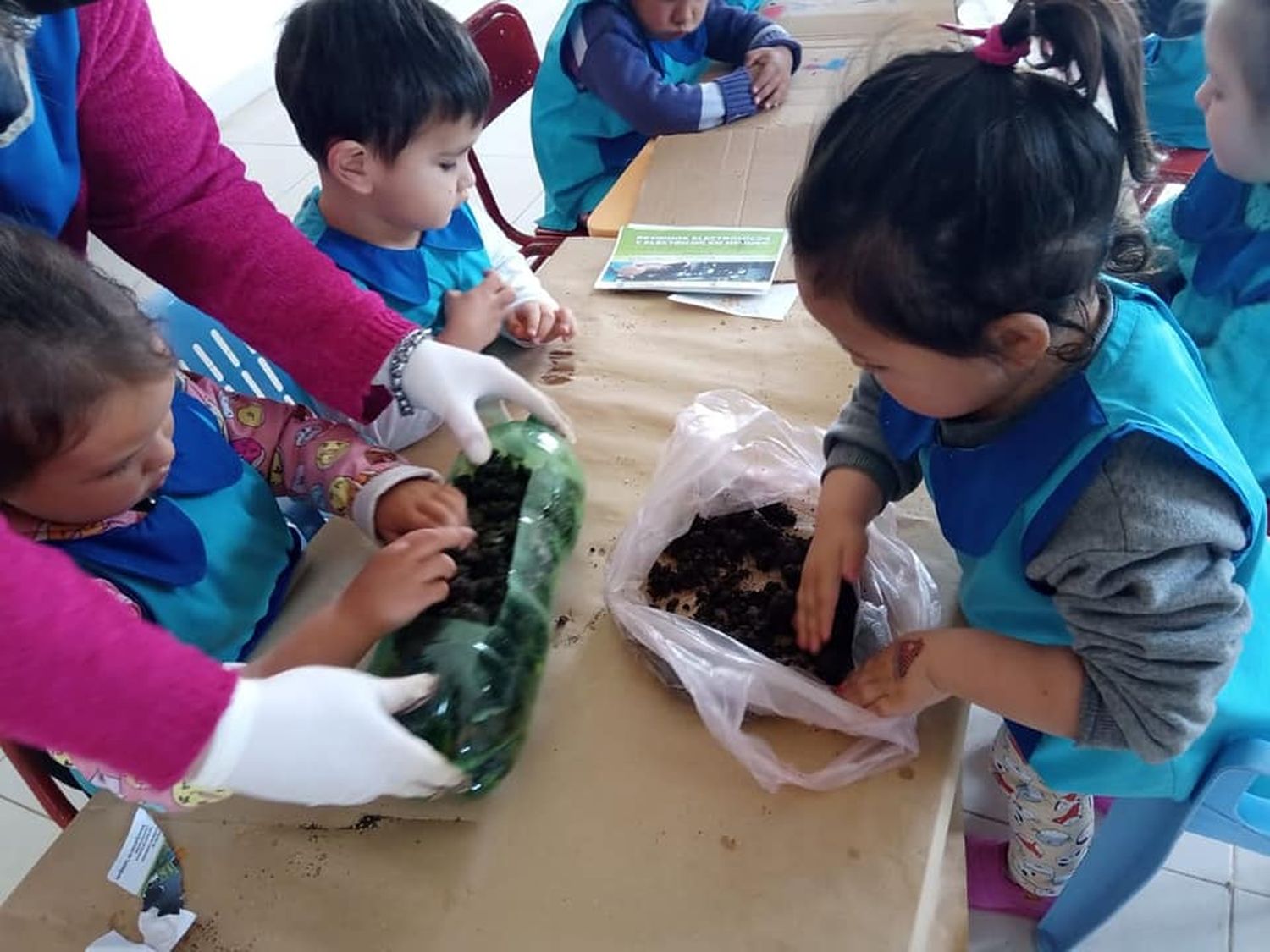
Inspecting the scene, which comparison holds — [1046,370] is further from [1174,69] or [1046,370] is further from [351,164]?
[1174,69]

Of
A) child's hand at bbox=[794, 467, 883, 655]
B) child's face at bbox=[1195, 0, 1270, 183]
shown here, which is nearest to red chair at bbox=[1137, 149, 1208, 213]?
child's face at bbox=[1195, 0, 1270, 183]

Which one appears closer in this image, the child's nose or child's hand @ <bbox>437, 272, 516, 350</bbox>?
the child's nose

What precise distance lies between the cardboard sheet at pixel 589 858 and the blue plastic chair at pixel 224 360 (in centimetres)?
44

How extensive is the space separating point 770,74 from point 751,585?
43.5 inches

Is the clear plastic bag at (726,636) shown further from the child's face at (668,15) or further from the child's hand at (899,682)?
the child's face at (668,15)

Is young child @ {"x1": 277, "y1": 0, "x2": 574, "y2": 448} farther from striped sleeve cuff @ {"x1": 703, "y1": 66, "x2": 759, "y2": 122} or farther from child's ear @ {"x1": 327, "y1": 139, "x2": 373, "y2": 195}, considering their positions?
striped sleeve cuff @ {"x1": 703, "y1": 66, "x2": 759, "y2": 122}

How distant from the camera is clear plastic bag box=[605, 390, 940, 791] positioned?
2.35 feet

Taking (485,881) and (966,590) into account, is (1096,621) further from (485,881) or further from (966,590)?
(485,881)

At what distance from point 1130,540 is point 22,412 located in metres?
0.74

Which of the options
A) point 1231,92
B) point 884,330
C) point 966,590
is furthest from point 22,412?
point 1231,92

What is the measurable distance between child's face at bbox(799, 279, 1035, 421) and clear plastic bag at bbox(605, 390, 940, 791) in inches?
8.3

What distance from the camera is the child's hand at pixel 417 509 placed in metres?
0.86

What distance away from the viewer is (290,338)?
96cm

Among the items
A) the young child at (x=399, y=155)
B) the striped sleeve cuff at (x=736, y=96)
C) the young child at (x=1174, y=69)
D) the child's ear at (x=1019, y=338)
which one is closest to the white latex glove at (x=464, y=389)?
the young child at (x=399, y=155)
